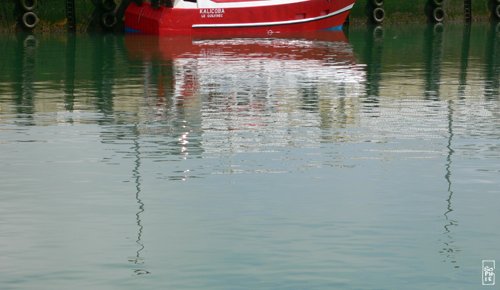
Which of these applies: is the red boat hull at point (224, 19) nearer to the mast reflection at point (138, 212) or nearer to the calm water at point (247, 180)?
the calm water at point (247, 180)

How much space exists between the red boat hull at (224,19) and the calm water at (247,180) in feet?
60.4

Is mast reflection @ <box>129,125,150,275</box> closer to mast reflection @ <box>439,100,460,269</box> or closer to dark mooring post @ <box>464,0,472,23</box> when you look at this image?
mast reflection @ <box>439,100,460,269</box>

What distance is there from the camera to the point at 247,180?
1950 centimetres

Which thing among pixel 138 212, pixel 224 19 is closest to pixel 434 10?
pixel 224 19

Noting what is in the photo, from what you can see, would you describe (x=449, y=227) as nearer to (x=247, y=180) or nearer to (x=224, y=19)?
(x=247, y=180)

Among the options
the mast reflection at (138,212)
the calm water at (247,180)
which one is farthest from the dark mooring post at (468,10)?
the mast reflection at (138,212)

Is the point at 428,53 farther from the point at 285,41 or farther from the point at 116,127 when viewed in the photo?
the point at 116,127

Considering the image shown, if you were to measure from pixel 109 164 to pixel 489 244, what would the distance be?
24.1ft

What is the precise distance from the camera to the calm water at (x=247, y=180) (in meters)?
14.6

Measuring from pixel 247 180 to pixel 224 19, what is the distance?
38004 mm

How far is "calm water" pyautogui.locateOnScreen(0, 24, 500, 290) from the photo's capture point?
47.8 feet

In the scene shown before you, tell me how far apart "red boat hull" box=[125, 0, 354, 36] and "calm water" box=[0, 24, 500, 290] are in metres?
18.4

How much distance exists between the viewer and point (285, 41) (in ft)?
176

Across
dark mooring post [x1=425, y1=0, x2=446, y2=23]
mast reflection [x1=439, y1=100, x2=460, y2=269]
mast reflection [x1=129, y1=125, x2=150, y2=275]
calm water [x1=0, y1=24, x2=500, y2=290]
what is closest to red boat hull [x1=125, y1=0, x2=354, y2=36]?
dark mooring post [x1=425, y1=0, x2=446, y2=23]
